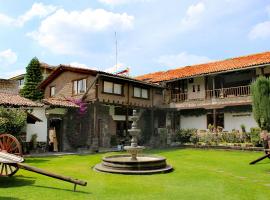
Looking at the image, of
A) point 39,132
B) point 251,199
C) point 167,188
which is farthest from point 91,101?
point 251,199

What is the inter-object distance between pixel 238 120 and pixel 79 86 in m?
14.2

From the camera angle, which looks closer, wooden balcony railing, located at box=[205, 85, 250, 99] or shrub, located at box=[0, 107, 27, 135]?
shrub, located at box=[0, 107, 27, 135]

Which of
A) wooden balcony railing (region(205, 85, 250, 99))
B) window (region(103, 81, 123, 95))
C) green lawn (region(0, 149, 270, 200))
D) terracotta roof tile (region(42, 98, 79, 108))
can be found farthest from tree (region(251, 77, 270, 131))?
terracotta roof tile (region(42, 98, 79, 108))

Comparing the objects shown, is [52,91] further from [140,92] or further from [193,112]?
[193,112]

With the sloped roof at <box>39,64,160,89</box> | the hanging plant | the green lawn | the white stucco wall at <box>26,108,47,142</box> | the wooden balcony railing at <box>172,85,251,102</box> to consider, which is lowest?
the green lawn

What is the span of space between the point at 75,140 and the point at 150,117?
8734mm

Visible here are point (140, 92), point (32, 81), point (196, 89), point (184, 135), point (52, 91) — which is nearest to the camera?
point (184, 135)

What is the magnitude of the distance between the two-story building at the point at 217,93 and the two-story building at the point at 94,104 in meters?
2.23

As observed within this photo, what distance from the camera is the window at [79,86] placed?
80.4ft

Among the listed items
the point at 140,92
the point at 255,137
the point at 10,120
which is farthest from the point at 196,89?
the point at 10,120

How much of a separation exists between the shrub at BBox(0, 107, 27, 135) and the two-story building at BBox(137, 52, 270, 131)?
1595 cm

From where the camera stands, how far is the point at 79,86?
25.0 metres

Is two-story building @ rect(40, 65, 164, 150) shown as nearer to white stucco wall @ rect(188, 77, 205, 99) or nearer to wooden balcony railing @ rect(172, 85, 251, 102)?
white stucco wall @ rect(188, 77, 205, 99)

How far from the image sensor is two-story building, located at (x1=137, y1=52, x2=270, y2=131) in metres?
24.6
